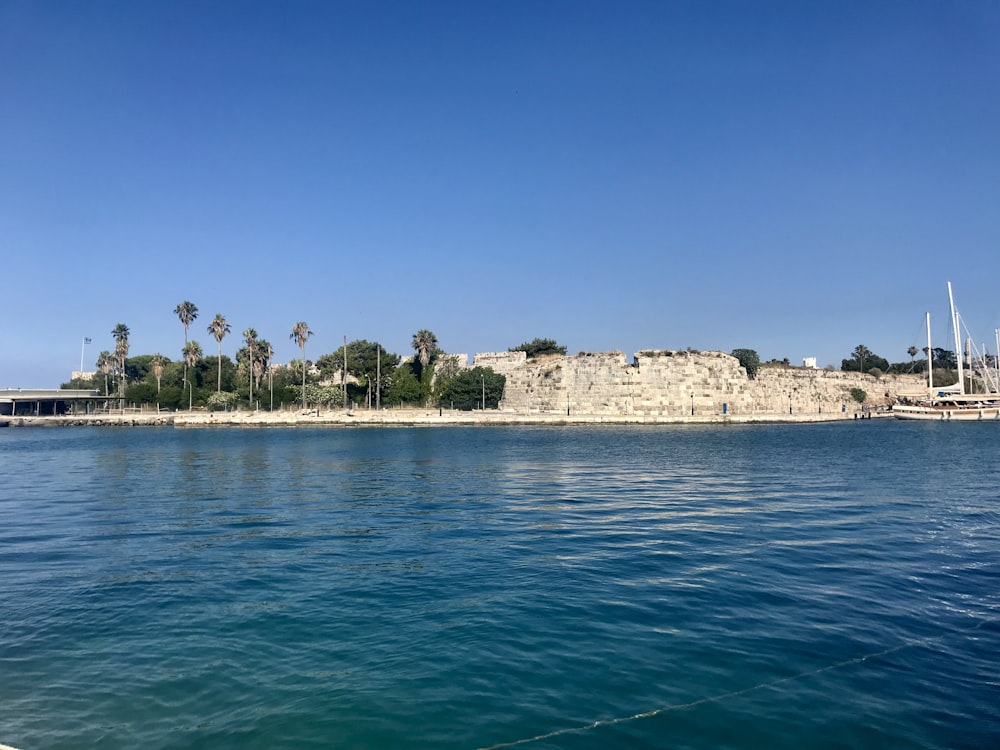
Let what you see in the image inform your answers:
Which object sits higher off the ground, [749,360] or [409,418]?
[749,360]

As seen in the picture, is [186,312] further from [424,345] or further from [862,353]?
[862,353]

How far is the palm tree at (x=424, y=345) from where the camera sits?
71.8m

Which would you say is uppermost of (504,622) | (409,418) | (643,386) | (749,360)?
(749,360)

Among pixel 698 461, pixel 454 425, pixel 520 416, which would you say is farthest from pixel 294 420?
pixel 698 461

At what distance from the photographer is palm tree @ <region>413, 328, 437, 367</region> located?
71750 millimetres

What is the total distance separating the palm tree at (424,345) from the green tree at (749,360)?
105 ft

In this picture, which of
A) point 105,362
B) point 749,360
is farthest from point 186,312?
point 749,360

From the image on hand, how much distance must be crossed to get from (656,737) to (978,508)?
13297 millimetres

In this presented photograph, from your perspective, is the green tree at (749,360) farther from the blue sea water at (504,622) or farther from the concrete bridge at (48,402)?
the concrete bridge at (48,402)

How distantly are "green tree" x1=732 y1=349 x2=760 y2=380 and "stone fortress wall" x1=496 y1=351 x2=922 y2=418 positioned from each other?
1260mm

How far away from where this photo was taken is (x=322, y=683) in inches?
226

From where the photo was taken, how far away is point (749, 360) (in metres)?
70.6

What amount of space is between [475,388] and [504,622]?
2282 inches

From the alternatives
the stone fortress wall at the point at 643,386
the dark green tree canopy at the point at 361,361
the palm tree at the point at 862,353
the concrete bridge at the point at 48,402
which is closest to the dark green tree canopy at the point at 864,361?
the palm tree at the point at 862,353
